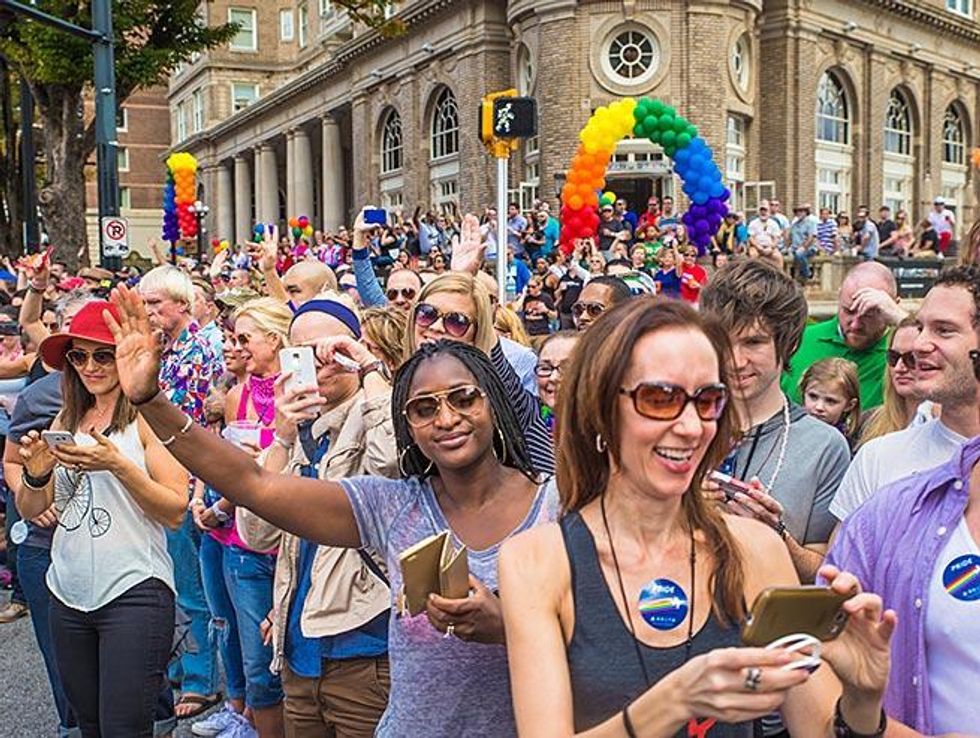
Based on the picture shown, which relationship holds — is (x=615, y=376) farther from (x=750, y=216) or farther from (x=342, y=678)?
(x=750, y=216)

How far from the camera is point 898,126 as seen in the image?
3628 cm

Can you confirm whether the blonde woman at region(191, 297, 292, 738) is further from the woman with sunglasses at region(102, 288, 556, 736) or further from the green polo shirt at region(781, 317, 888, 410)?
the green polo shirt at region(781, 317, 888, 410)

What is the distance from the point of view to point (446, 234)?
21453mm

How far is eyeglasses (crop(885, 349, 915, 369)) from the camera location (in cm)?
300

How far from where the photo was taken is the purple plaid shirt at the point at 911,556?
7.38ft

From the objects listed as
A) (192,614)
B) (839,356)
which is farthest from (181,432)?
(192,614)

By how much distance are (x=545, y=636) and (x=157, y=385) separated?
48.1 inches

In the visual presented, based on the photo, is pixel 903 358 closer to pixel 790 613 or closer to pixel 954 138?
pixel 790 613

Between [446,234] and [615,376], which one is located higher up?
[446,234]

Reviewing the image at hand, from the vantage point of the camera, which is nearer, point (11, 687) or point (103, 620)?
point (103, 620)

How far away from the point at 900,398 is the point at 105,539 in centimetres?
292

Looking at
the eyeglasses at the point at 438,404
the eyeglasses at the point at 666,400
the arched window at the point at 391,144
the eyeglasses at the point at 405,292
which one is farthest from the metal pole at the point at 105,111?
the arched window at the point at 391,144

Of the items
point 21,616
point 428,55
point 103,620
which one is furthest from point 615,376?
point 428,55

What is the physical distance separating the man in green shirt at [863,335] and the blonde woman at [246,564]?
234cm
